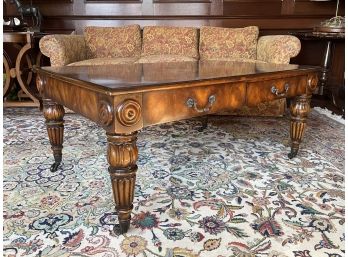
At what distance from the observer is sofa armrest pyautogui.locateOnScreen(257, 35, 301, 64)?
2822 mm

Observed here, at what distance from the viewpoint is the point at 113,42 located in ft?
12.0

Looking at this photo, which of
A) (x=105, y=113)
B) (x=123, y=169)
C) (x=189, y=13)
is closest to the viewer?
(x=105, y=113)

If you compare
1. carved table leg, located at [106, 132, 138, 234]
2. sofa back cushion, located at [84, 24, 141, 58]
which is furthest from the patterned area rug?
sofa back cushion, located at [84, 24, 141, 58]

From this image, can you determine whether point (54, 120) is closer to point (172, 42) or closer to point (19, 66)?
point (19, 66)

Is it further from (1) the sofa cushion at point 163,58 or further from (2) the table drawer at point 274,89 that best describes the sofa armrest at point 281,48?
(2) the table drawer at point 274,89

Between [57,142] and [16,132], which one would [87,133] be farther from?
[57,142]

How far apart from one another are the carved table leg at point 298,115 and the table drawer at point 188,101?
0.66 meters

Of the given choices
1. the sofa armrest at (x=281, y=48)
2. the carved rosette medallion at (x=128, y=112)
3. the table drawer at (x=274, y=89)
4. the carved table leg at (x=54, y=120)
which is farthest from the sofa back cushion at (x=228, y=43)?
the carved rosette medallion at (x=128, y=112)

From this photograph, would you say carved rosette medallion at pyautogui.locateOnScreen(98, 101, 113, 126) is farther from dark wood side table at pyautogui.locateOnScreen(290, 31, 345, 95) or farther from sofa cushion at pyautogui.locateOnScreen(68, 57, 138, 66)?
dark wood side table at pyautogui.locateOnScreen(290, 31, 345, 95)

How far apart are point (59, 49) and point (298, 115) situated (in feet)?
6.91

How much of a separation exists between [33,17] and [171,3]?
5.78 feet

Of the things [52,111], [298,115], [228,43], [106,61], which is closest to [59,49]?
[106,61]

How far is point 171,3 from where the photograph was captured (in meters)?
4.18

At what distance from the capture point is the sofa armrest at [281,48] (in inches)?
111
